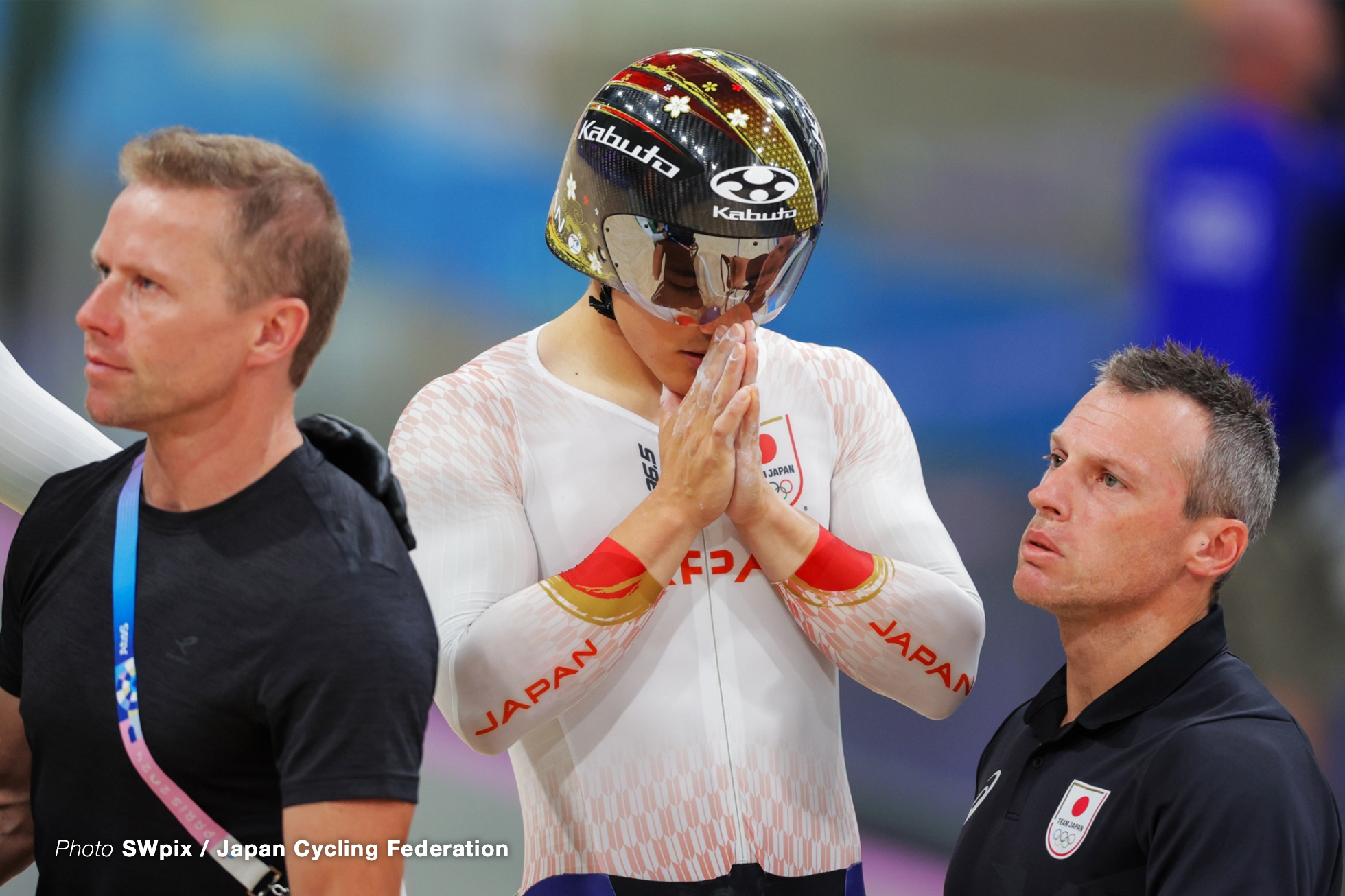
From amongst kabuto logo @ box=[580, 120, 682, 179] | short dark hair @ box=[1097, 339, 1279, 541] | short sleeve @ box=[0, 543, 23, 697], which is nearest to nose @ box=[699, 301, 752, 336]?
kabuto logo @ box=[580, 120, 682, 179]

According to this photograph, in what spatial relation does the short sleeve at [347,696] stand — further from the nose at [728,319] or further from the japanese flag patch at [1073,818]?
the japanese flag patch at [1073,818]

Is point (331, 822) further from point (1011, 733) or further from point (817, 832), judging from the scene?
point (1011, 733)

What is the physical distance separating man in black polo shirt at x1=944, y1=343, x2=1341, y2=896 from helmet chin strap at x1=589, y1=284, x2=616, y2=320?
2.85 ft

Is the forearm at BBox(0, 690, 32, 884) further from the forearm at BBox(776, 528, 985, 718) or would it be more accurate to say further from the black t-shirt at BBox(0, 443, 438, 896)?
the forearm at BBox(776, 528, 985, 718)

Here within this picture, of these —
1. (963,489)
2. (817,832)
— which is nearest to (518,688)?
(817,832)

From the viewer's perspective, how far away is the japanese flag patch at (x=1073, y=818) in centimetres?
A: 220

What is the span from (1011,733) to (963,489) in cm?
209

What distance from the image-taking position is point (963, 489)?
465 centimetres

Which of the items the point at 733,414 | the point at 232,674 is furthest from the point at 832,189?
the point at 232,674

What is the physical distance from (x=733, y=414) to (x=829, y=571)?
319 millimetres

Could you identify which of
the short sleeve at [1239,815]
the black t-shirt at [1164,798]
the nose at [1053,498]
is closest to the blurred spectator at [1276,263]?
the nose at [1053,498]

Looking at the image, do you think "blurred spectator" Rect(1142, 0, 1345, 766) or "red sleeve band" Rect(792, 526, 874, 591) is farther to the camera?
"blurred spectator" Rect(1142, 0, 1345, 766)

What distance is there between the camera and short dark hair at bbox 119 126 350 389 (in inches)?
65.3

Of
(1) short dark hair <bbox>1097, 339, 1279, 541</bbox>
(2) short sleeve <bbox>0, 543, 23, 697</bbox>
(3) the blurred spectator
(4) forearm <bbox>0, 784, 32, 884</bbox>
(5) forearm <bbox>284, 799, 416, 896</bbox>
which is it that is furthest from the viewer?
(3) the blurred spectator
